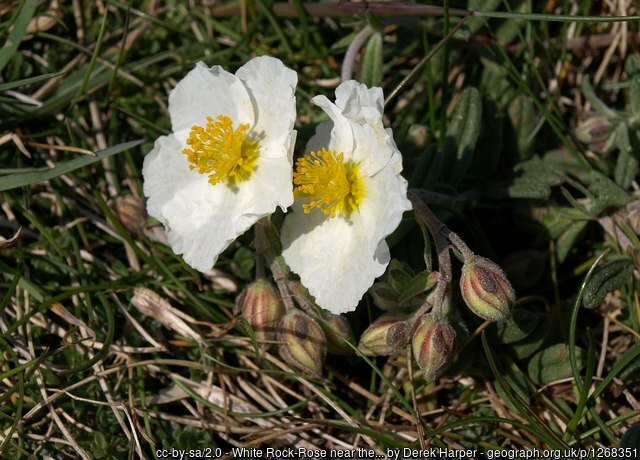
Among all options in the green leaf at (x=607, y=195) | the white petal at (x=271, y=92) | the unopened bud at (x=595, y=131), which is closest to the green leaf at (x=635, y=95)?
the unopened bud at (x=595, y=131)

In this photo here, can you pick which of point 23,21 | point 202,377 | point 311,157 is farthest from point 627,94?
point 23,21

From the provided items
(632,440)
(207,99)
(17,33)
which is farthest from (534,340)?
(17,33)

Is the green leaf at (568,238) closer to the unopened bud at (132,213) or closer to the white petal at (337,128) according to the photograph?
the white petal at (337,128)

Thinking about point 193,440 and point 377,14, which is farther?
point 377,14

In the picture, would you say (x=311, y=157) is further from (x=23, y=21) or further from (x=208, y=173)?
(x=23, y=21)

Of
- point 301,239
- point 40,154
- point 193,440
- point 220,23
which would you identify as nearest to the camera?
point 301,239

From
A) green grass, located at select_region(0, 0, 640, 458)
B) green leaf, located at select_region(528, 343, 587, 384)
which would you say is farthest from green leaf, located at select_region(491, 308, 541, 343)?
green leaf, located at select_region(528, 343, 587, 384)

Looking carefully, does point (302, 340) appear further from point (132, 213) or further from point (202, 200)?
point (132, 213)
